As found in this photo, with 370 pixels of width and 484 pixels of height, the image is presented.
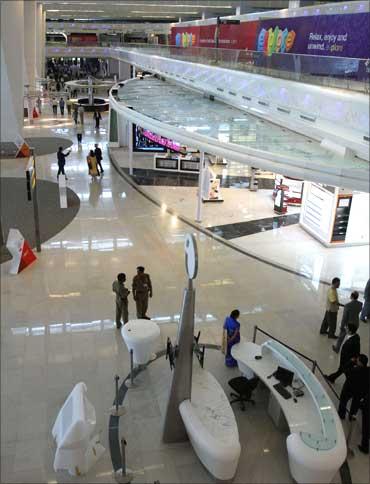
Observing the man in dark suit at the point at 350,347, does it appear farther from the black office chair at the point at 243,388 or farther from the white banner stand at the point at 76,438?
the white banner stand at the point at 76,438

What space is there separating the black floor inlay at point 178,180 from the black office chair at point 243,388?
41.0 feet

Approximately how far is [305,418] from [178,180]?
14349 millimetres

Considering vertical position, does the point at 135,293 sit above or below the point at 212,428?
above

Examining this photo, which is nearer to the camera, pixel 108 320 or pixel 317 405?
pixel 317 405

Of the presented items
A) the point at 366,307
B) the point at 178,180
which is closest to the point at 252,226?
the point at 178,180

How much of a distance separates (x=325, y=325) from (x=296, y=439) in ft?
11.6

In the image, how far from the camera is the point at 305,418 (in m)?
5.87

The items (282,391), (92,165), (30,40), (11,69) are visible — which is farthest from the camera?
(30,40)

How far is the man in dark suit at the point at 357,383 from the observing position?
239 inches

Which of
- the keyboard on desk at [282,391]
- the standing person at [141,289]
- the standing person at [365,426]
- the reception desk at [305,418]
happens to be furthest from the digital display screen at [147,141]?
the standing person at [365,426]

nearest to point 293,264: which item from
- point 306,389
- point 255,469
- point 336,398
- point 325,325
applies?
point 325,325

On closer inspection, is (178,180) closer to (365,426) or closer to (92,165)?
(92,165)

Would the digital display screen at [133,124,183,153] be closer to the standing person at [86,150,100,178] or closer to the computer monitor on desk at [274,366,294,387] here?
the standing person at [86,150,100,178]

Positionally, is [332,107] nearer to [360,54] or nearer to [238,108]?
[360,54]
